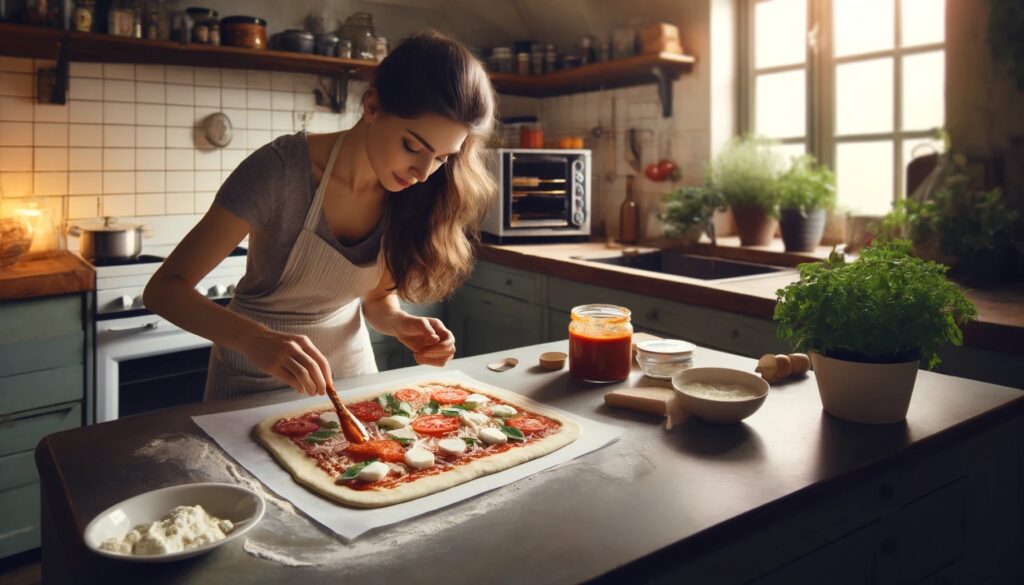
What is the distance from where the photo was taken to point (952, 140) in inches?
96.6

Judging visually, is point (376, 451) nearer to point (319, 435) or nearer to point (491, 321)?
point (319, 435)

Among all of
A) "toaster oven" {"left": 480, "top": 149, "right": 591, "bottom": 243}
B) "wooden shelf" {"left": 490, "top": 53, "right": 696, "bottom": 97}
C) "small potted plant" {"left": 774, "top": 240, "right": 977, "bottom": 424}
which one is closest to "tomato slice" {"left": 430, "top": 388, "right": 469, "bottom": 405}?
"small potted plant" {"left": 774, "top": 240, "right": 977, "bottom": 424}

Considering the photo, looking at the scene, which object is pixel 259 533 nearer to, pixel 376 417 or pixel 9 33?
pixel 376 417

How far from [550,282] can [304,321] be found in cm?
152

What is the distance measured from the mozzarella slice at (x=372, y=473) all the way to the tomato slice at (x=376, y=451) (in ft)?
0.20

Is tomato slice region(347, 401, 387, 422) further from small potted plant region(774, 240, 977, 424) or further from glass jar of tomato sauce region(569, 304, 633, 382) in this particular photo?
small potted plant region(774, 240, 977, 424)

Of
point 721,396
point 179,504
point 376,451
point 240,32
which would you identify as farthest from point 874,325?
point 240,32

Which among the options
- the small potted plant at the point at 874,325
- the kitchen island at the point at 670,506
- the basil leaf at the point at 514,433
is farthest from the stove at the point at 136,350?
the small potted plant at the point at 874,325

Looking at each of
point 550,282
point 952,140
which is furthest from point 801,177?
point 550,282

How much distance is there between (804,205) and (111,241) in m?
2.57

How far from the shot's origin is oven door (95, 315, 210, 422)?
8.42 feet

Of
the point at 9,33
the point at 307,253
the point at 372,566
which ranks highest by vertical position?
the point at 9,33

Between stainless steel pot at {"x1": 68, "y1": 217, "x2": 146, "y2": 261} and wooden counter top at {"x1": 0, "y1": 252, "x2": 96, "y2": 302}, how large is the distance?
0.20 m

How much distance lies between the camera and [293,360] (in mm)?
1147
